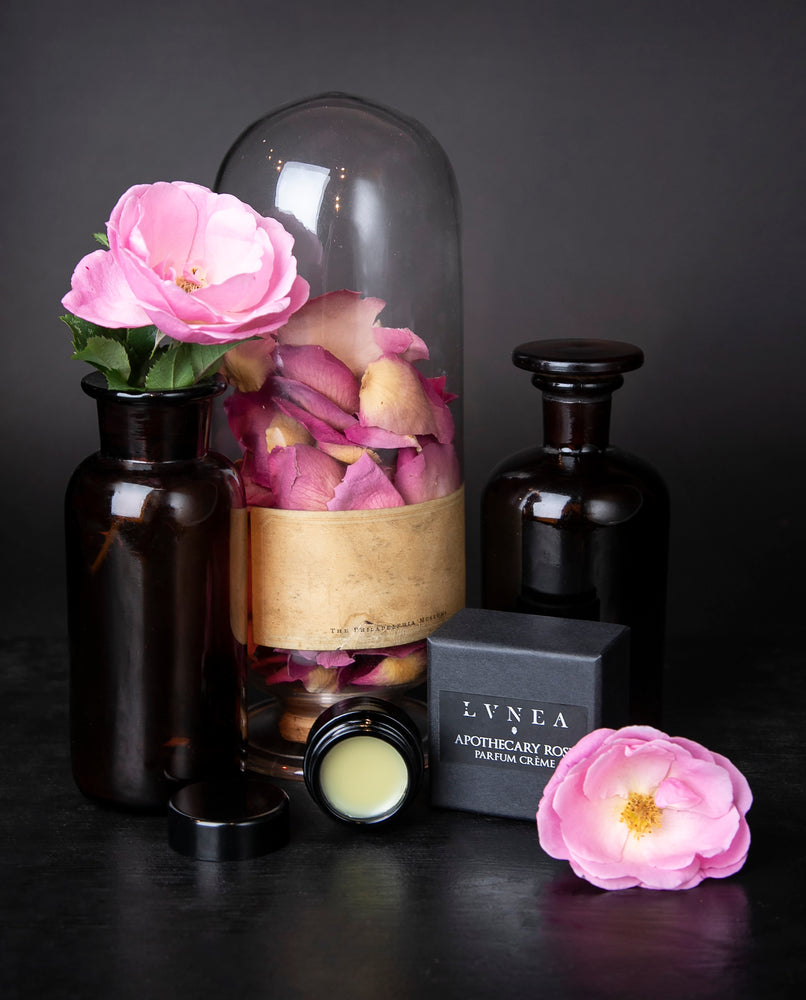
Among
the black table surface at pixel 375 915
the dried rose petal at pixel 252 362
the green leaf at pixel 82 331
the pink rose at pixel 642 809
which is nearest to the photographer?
the black table surface at pixel 375 915

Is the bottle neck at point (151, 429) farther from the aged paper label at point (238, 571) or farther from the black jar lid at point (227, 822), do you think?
the black jar lid at point (227, 822)

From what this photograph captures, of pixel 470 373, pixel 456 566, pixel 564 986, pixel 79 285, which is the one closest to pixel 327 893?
pixel 564 986

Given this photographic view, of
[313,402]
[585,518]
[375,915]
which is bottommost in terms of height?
[375,915]

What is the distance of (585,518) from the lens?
1.40 meters

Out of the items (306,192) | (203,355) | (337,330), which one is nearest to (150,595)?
(203,355)

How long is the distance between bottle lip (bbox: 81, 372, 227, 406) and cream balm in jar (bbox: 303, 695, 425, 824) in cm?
28

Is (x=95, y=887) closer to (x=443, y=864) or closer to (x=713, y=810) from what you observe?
(x=443, y=864)

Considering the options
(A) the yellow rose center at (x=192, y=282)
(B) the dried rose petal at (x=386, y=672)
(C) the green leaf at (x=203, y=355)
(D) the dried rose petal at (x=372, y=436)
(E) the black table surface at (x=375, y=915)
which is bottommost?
(E) the black table surface at (x=375, y=915)

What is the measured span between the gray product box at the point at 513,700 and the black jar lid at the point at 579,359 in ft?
0.76

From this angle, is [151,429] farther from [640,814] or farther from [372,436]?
[640,814]

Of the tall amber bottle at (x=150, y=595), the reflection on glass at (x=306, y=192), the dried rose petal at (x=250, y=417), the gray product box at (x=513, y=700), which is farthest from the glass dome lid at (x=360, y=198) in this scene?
the gray product box at (x=513, y=700)

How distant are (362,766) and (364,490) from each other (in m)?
0.25

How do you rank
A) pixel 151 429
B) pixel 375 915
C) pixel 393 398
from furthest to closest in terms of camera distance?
1. pixel 393 398
2. pixel 151 429
3. pixel 375 915

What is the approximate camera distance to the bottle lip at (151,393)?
4.06 feet
